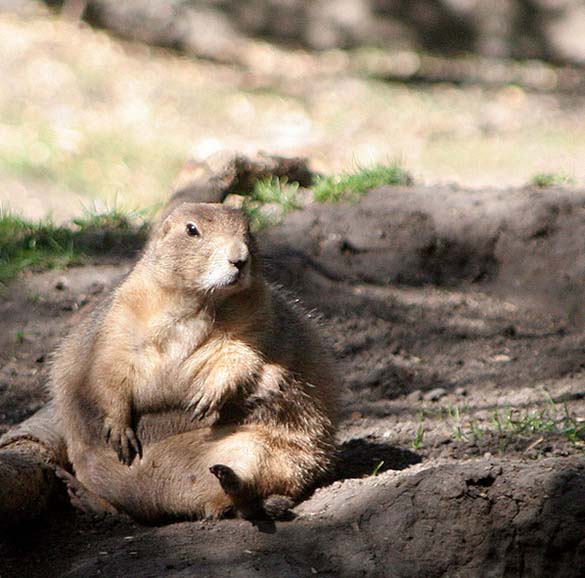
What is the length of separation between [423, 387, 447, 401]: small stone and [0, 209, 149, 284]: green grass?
7.05 feet

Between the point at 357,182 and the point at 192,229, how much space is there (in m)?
2.91

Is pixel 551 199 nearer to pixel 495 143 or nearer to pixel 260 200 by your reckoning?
pixel 260 200

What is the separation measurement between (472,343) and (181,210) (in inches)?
85.9

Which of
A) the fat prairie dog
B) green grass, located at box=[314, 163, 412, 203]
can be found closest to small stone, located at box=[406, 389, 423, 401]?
the fat prairie dog

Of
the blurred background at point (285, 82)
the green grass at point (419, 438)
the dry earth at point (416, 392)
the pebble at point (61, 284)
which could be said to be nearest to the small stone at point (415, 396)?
the dry earth at point (416, 392)

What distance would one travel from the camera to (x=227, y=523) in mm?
3559

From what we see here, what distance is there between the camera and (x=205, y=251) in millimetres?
3723

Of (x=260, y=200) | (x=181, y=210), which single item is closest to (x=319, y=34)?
(x=260, y=200)

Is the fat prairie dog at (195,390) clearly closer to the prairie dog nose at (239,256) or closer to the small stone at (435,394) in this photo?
the prairie dog nose at (239,256)

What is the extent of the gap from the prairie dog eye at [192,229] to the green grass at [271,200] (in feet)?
7.43

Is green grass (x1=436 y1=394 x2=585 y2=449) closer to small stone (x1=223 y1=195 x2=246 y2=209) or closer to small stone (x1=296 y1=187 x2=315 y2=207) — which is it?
small stone (x1=296 y1=187 x2=315 y2=207)

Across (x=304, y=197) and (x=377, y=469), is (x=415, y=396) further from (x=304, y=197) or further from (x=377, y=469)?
(x=304, y=197)

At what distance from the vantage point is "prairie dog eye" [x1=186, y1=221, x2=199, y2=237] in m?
3.77

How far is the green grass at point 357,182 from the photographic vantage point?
6.47 meters
